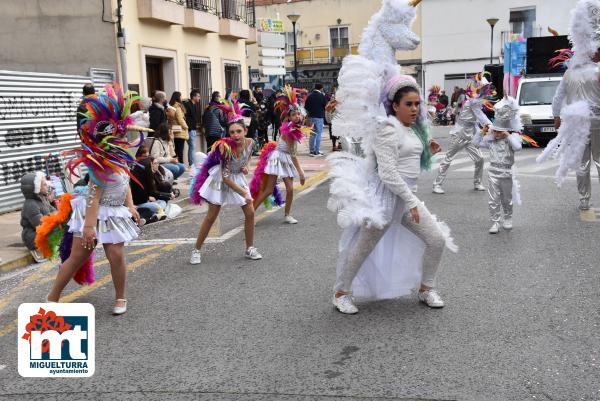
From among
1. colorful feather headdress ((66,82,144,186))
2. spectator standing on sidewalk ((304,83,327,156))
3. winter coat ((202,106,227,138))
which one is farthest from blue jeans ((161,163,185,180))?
spectator standing on sidewalk ((304,83,327,156))

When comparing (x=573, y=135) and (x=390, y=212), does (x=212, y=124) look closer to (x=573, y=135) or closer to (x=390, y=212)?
(x=573, y=135)

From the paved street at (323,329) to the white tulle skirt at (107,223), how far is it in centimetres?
64

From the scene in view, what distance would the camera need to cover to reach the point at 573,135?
8.48 metres

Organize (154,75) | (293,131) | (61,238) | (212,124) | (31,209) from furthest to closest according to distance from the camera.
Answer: (154,75) → (212,124) → (293,131) → (31,209) → (61,238)

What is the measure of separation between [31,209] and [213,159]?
2.27 meters

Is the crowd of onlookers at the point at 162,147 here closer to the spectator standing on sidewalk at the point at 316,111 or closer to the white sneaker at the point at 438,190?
the spectator standing on sidewalk at the point at 316,111

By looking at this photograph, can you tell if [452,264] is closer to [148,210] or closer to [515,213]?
[515,213]

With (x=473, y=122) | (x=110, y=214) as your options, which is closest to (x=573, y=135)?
(x=473, y=122)

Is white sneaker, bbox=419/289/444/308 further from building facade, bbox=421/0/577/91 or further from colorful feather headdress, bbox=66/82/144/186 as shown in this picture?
building facade, bbox=421/0/577/91

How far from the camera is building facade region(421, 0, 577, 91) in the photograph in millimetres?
39656

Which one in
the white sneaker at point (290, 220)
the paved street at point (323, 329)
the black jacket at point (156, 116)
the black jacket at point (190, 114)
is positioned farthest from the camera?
the black jacket at point (190, 114)

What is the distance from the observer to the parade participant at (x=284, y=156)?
27.2 feet

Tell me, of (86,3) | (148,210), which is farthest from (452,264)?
(86,3)

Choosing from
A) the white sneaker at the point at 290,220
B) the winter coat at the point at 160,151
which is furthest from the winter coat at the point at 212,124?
the white sneaker at the point at 290,220
